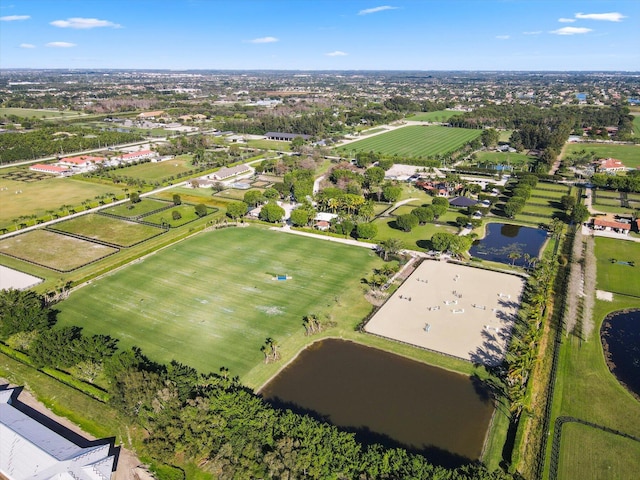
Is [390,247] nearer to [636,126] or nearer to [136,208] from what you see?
[136,208]

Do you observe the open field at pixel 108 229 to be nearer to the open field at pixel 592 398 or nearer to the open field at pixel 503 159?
the open field at pixel 592 398

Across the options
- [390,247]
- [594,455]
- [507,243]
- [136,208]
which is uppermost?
[390,247]

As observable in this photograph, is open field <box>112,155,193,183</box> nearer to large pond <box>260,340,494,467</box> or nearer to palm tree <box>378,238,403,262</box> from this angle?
palm tree <box>378,238,403,262</box>

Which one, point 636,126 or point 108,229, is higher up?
point 636,126

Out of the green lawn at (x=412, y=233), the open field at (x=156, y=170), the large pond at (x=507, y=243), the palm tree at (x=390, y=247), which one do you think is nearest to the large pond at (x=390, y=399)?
the palm tree at (x=390, y=247)

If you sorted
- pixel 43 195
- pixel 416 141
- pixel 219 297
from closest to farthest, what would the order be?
pixel 219 297
pixel 43 195
pixel 416 141

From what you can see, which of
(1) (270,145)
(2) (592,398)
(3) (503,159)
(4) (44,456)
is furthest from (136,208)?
(3) (503,159)

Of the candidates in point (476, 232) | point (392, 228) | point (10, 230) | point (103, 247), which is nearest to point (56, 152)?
point (10, 230)
